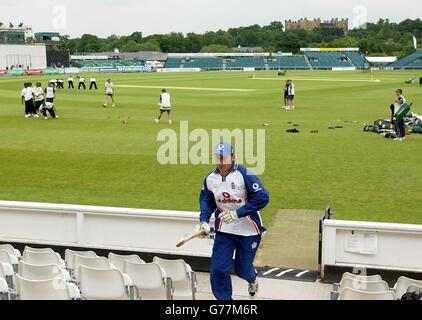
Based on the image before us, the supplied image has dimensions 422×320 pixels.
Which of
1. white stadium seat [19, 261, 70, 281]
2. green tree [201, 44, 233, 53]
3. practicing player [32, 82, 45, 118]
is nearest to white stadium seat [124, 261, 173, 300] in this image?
white stadium seat [19, 261, 70, 281]

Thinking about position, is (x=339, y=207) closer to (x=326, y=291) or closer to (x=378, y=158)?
(x=326, y=291)

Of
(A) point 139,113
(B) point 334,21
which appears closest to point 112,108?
Result: (A) point 139,113

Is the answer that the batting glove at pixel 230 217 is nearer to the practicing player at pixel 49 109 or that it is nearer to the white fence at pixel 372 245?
the white fence at pixel 372 245

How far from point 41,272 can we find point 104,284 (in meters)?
0.77

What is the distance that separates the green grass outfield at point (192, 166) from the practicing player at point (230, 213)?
15.6 feet

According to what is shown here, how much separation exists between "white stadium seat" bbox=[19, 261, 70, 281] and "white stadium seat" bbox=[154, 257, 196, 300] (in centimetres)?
114

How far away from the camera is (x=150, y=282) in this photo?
22.2 feet

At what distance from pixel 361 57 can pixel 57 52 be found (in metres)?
68.7

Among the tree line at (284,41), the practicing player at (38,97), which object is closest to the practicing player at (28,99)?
the practicing player at (38,97)

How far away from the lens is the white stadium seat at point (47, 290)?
19.5ft

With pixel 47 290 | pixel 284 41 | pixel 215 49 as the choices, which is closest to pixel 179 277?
pixel 47 290

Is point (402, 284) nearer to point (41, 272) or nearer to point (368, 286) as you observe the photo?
point (368, 286)

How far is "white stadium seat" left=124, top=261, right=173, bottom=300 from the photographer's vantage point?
22.1 ft

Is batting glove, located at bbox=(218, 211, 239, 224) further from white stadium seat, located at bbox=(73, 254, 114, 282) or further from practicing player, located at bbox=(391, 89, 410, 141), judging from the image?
practicing player, located at bbox=(391, 89, 410, 141)
